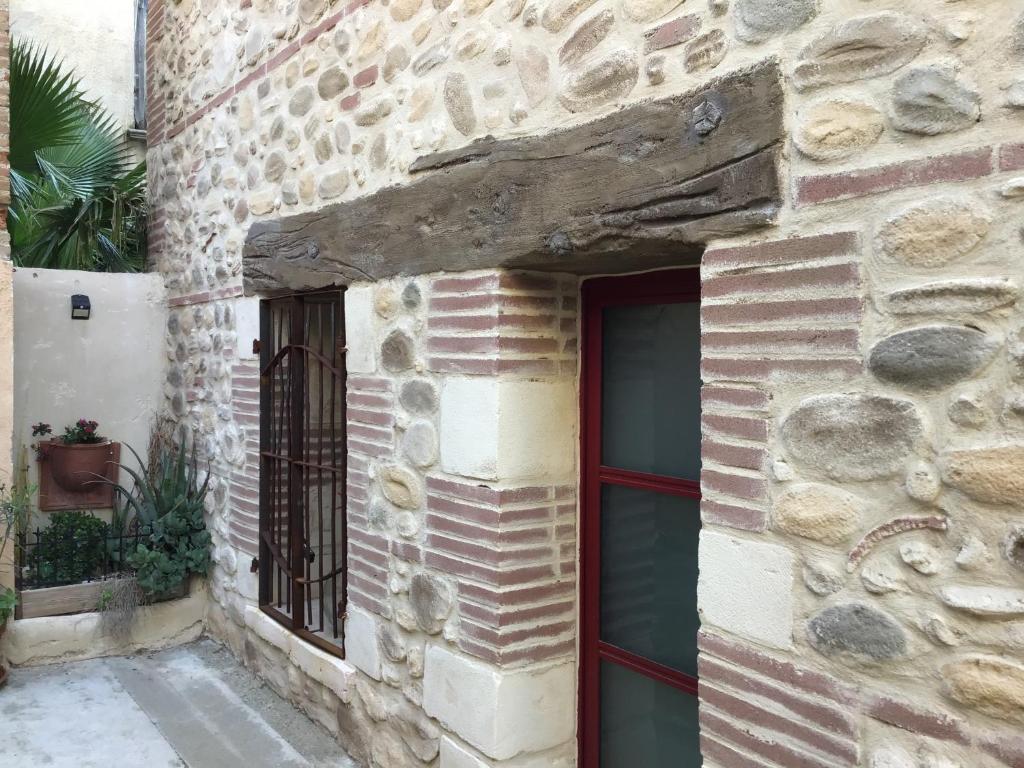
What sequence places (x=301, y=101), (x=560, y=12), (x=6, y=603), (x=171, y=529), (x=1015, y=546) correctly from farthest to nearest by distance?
(x=171, y=529) < (x=6, y=603) < (x=301, y=101) < (x=560, y=12) < (x=1015, y=546)

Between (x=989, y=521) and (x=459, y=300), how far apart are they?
5.75ft

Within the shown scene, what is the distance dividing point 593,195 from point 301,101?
1941mm

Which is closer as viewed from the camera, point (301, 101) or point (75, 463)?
point (301, 101)

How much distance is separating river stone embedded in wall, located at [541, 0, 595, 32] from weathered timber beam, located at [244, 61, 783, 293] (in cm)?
30

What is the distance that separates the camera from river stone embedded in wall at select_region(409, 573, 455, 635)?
300cm

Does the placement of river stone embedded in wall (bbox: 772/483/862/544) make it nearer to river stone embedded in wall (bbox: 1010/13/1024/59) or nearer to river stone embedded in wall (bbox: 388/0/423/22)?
river stone embedded in wall (bbox: 1010/13/1024/59)

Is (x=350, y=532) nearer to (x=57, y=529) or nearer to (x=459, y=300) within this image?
(x=459, y=300)

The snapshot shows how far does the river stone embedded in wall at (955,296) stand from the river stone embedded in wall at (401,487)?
1839 mm

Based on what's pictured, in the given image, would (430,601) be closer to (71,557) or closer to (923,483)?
(923,483)

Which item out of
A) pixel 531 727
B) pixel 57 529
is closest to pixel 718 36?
pixel 531 727

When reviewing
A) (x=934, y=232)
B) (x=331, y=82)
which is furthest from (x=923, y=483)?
(x=331, y=82)

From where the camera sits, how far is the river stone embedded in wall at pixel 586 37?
234cm

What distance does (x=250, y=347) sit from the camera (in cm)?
441

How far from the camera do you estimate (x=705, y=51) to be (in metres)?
2.10
